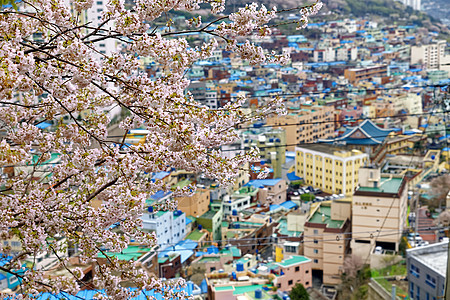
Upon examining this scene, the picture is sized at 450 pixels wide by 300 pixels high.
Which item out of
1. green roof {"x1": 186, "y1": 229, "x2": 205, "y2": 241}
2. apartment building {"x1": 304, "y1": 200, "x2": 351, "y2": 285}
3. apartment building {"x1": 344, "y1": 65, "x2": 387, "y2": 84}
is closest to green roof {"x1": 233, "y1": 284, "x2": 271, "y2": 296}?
apartment building {"x1": 304, "y1": 200, "x2": 351, "y2": 285}

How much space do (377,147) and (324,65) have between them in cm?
763

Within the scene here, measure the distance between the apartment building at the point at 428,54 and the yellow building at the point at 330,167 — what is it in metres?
13.6

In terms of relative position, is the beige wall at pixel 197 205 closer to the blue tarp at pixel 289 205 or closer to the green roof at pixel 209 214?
the green roof at pixel 209 214

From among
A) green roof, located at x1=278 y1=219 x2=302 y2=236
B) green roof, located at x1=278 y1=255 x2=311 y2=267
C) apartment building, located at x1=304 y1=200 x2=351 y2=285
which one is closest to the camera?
green roof, located at x1=278 y1=255 x2=311 y2=267

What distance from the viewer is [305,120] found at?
13688 mm

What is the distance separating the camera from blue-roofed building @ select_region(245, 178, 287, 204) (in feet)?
32.5

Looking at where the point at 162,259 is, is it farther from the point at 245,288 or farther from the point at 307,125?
the point at 307,125

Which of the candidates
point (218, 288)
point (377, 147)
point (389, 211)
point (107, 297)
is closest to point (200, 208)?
point (389, 211)

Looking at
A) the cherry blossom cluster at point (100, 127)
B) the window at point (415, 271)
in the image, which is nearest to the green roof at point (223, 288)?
the window at point (415, 271)

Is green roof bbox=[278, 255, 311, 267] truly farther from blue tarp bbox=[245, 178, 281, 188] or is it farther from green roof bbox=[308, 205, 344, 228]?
blue tarp bbox=[245, 178, 281, 188]

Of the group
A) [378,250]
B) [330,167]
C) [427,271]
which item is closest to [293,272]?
[378,250]

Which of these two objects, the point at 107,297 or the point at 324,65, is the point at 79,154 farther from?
the point at 324,65

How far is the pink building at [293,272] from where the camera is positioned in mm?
6555

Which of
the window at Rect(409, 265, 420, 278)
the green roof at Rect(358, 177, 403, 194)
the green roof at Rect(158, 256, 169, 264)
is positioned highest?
the green roof at Rect(358, 177, 403, 194)
